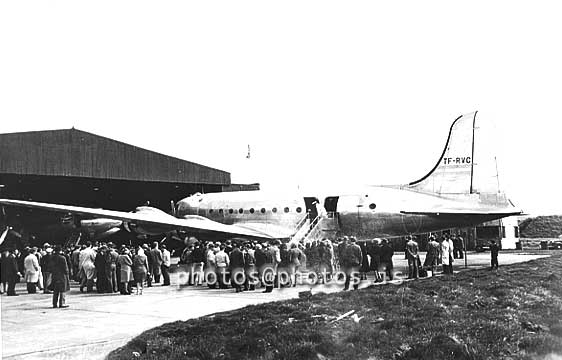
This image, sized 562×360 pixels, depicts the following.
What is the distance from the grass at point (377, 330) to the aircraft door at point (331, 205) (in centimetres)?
1039

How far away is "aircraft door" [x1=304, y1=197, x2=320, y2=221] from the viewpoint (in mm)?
25844

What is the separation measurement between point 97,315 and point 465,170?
16.9 m

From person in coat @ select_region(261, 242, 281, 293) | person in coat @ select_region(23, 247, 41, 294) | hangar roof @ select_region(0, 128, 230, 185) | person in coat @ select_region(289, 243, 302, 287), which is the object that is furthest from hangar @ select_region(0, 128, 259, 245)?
person in coat @ select_region(289, 243, 302, 287)

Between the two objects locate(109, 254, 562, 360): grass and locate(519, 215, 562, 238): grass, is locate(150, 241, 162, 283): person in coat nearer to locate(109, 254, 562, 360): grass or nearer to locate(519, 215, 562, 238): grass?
locate(109, 254, 562, 360): grass

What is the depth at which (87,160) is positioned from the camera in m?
31.8

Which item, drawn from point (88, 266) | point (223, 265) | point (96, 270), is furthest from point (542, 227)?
point (88, 266)

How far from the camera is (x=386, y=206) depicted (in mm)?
24297

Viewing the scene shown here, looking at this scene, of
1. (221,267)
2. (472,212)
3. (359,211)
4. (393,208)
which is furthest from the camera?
(359,211)

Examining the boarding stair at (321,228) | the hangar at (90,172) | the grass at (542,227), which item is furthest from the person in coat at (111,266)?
the grass at (542,227)

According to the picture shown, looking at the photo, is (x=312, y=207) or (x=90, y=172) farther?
(x=90, y=172)

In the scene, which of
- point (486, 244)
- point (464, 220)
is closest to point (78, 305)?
point (464, 220)

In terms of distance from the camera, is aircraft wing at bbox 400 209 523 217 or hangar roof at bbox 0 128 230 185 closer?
aircraft wing at bbox 400 209 523 217

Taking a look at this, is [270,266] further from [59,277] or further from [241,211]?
[241,211]

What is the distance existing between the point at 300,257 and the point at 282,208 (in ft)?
27.0
